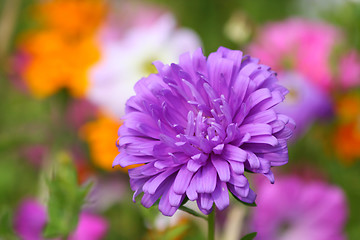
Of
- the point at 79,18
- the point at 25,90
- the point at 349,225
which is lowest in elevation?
the point at 349,225

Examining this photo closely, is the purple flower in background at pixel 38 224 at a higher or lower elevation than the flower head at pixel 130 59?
lower

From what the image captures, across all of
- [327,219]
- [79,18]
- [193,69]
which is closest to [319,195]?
[327,219]

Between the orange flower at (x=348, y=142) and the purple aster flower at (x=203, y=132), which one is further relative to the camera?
the orange flower at (x=348, y=142)

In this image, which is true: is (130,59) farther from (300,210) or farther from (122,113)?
(300,210)

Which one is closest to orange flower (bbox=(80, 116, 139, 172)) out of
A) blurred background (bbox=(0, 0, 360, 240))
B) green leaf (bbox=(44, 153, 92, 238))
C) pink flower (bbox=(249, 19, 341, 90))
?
blurred background (bbox=(0, 0, 360, 240))

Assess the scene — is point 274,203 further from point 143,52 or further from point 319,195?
point 143,52

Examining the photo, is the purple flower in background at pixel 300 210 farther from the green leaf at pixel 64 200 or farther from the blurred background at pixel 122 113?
the green leaf at pixel 64 200

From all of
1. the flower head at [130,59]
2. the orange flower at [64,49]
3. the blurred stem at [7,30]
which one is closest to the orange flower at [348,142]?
the flower head at [130,59]
